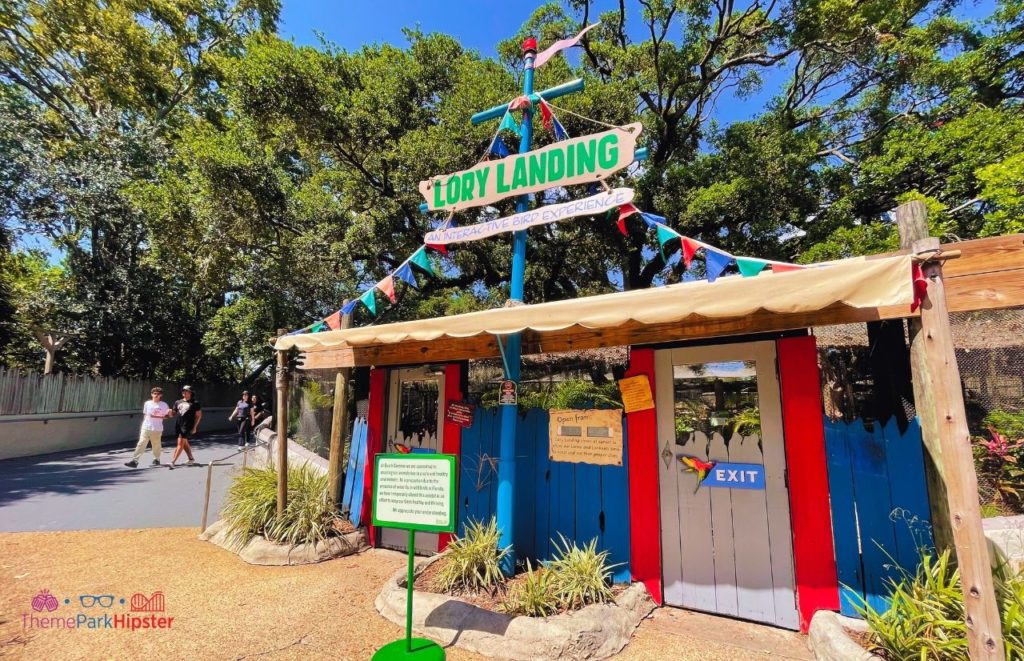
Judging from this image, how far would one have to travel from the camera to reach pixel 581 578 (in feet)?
12.4

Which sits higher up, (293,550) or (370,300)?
(370,300)

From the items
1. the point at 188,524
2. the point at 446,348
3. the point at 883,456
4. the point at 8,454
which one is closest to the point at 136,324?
the point at 8,454

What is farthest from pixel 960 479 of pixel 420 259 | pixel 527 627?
pixel 420 259

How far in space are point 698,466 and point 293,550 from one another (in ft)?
A: 14.2

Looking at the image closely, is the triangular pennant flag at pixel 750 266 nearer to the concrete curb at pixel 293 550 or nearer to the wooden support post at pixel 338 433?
the wooden support post at pixel 338 433

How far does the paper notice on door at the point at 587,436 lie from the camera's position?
14.3ft

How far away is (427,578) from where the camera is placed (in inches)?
168

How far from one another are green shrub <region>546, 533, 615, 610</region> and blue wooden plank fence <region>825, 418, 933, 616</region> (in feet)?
5.61

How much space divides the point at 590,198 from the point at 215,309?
2096cm

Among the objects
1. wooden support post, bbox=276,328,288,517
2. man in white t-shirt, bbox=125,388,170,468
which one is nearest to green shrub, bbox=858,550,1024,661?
wooden support post, bbox=276,328,288,517

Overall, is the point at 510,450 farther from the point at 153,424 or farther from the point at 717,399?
the point at 153,424

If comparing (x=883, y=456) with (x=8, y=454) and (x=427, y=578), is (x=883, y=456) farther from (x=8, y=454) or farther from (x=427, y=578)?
(x=8, y=454)

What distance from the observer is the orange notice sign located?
13.9ft

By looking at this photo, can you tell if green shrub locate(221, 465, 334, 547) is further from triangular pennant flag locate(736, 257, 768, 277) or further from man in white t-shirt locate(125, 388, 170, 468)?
man in white t-shirt locate(125, 388, 170, 468)
